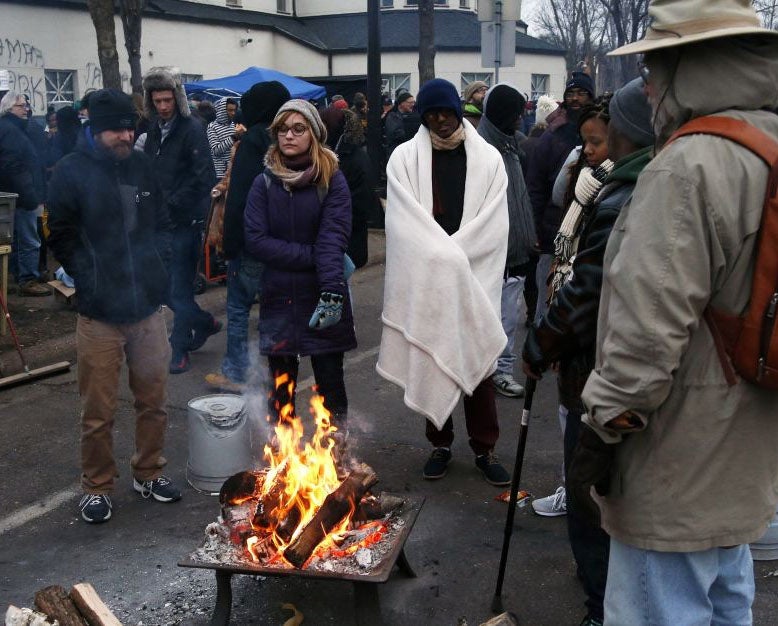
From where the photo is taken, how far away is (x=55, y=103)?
2422cm

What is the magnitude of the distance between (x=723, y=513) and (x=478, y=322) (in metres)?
2.71

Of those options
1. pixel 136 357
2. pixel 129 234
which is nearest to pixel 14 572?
pixel 136 357

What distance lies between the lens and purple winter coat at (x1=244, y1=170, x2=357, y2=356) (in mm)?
4977

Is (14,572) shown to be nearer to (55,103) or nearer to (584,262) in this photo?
(584,262)

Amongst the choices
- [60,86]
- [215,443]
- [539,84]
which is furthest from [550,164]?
[539,84]

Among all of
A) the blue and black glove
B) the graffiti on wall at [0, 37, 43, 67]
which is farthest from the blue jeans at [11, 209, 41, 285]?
the graffiti on wall at [0, 37, 43, 67]

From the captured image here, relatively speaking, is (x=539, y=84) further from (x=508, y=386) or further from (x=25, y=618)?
(x=25, y=618)

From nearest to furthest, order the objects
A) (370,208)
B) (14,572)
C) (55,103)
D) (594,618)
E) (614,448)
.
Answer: (614,448)
(594,618)
(14,572)
(370,208)
(55,103)

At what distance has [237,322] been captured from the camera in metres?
6.70

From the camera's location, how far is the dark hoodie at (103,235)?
4605 mm

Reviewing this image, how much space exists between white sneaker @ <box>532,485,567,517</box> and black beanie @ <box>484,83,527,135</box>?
2793 millimetres

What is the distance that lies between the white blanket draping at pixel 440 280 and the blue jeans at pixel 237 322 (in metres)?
1.77

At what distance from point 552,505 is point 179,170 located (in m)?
4.33

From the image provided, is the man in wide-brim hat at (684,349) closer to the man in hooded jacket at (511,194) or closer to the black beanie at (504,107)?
the man in hooded jacket at (511,194)
